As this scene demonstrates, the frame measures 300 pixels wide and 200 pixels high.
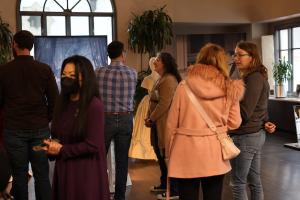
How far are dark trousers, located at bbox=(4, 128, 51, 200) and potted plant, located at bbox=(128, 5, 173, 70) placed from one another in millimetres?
4465

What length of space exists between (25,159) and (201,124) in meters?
1.36

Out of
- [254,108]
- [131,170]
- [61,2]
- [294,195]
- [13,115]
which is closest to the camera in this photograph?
[254,108]

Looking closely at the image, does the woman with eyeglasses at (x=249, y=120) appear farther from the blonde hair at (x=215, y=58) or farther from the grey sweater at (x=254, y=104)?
the blonde hair at (x=215, y=58)

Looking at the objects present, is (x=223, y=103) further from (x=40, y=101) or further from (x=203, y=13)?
(x=203, y=13)

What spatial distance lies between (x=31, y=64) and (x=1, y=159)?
4.76 feet

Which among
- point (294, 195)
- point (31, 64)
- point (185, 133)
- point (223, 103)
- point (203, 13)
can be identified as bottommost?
point (294, 195)

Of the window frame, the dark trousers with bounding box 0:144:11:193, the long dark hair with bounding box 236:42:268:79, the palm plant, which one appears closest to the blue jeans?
the long dark hair with bounding box 236:42:268:79

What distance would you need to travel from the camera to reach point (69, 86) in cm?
225

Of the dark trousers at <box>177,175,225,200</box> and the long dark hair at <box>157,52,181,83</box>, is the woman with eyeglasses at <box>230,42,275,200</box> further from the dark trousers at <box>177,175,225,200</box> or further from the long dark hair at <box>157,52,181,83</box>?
the long dark hair at <box>157,52,181,83</box>

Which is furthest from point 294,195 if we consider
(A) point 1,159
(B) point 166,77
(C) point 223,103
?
(A) point 1,159

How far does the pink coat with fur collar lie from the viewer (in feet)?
8.22

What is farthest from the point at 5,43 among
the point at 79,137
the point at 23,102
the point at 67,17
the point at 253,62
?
the point at 79,137

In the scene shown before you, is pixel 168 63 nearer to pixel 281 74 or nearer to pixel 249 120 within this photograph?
pixel 249 120

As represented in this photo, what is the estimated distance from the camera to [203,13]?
8.39 meters
